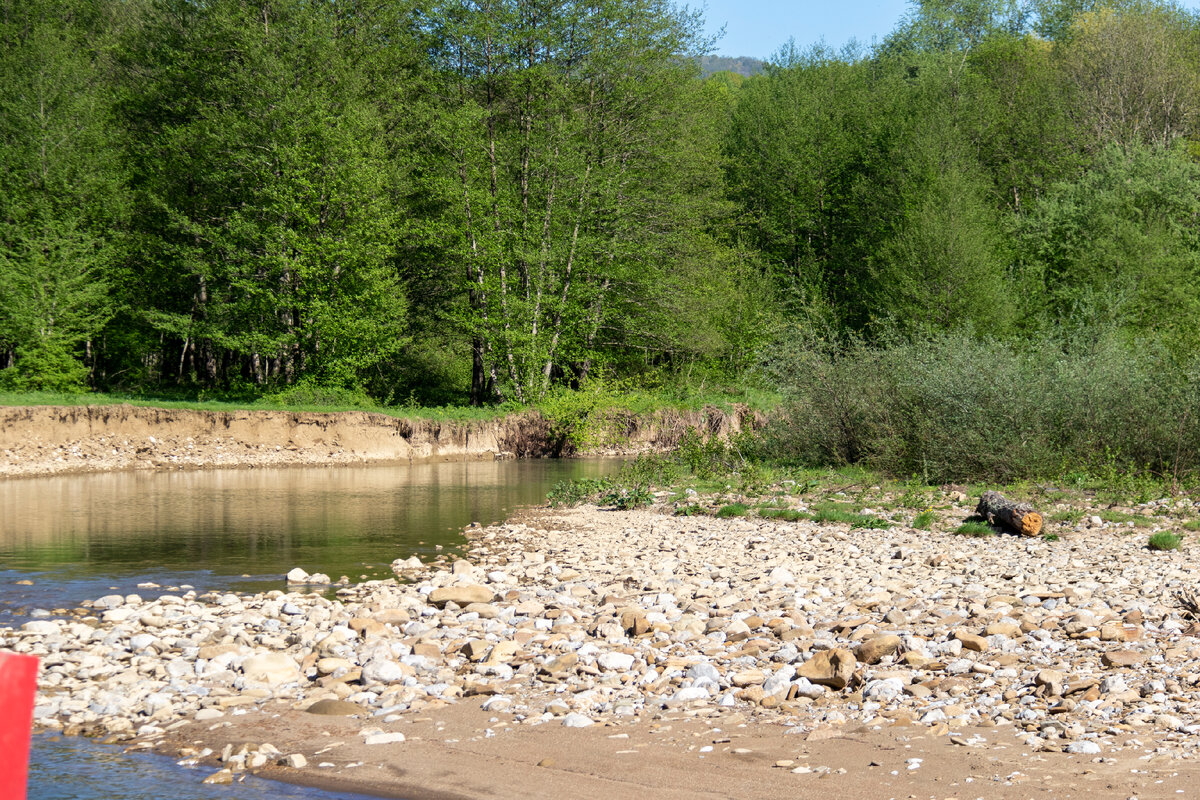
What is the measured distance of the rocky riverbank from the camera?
677cm

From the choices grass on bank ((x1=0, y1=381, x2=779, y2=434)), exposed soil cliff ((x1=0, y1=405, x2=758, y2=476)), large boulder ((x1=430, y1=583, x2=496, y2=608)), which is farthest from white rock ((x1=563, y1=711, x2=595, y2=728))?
grass on bank ((x1=0, y1=381, x2=779, y2=434))

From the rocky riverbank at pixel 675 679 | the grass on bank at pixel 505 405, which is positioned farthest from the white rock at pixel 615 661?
the grass on bank at pixel 505 405

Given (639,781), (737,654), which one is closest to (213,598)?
(737,654)

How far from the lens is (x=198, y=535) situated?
1816 centimetres

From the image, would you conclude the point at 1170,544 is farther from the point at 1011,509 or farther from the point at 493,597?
the point at 493,597

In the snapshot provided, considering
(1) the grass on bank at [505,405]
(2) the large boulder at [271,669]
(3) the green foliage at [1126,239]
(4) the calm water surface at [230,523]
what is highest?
(3) the green foliage at [1126,239]

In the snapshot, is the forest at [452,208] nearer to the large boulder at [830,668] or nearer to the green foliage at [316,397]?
the green foliage at [316,397]

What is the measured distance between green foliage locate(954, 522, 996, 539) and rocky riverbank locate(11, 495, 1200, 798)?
89.9 inches

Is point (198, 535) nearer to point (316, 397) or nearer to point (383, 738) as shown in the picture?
point (383, 738)

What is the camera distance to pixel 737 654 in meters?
9.26

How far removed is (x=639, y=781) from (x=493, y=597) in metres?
5.66

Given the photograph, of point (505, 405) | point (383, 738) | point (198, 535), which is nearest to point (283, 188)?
point (505, 405)

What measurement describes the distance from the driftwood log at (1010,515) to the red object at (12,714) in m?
14.9

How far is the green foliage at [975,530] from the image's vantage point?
51.2 ft
